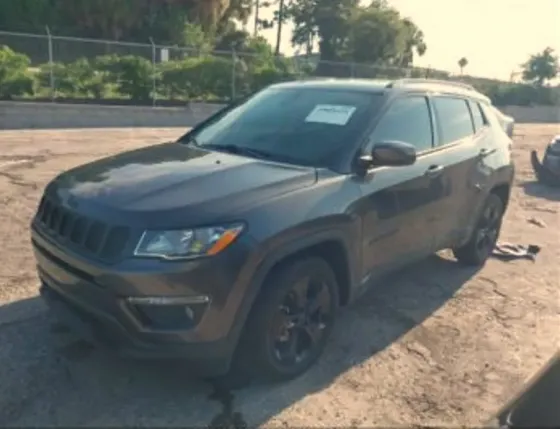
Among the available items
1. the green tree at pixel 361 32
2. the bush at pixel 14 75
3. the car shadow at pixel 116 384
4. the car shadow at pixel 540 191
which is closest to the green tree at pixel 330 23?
the green tree at pixel 361 32

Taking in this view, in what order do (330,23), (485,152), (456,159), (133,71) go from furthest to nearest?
(330,23) < (133,71) < (485,152) < (456,159)

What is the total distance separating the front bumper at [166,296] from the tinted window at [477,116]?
3221 mm

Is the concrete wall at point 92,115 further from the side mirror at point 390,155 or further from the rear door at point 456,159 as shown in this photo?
the side mirror at point 390,155

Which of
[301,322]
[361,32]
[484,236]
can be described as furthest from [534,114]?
[301,322]

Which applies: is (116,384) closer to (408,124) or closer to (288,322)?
(288,322)

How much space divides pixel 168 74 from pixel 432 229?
1512 centimetres

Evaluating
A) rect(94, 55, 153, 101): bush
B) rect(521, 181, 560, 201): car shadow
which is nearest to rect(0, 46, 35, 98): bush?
rect(94, 55, 153, 101): bush

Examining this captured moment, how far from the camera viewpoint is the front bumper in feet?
8.65

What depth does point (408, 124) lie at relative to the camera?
13.3 ft

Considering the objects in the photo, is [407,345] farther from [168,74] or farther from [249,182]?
[168,74]

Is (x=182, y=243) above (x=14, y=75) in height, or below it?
above

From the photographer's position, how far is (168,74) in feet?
58.8

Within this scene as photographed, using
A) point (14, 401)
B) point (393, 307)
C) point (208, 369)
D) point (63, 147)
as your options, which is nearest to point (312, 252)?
point (208, 369)

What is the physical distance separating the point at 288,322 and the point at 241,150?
3.90ft
